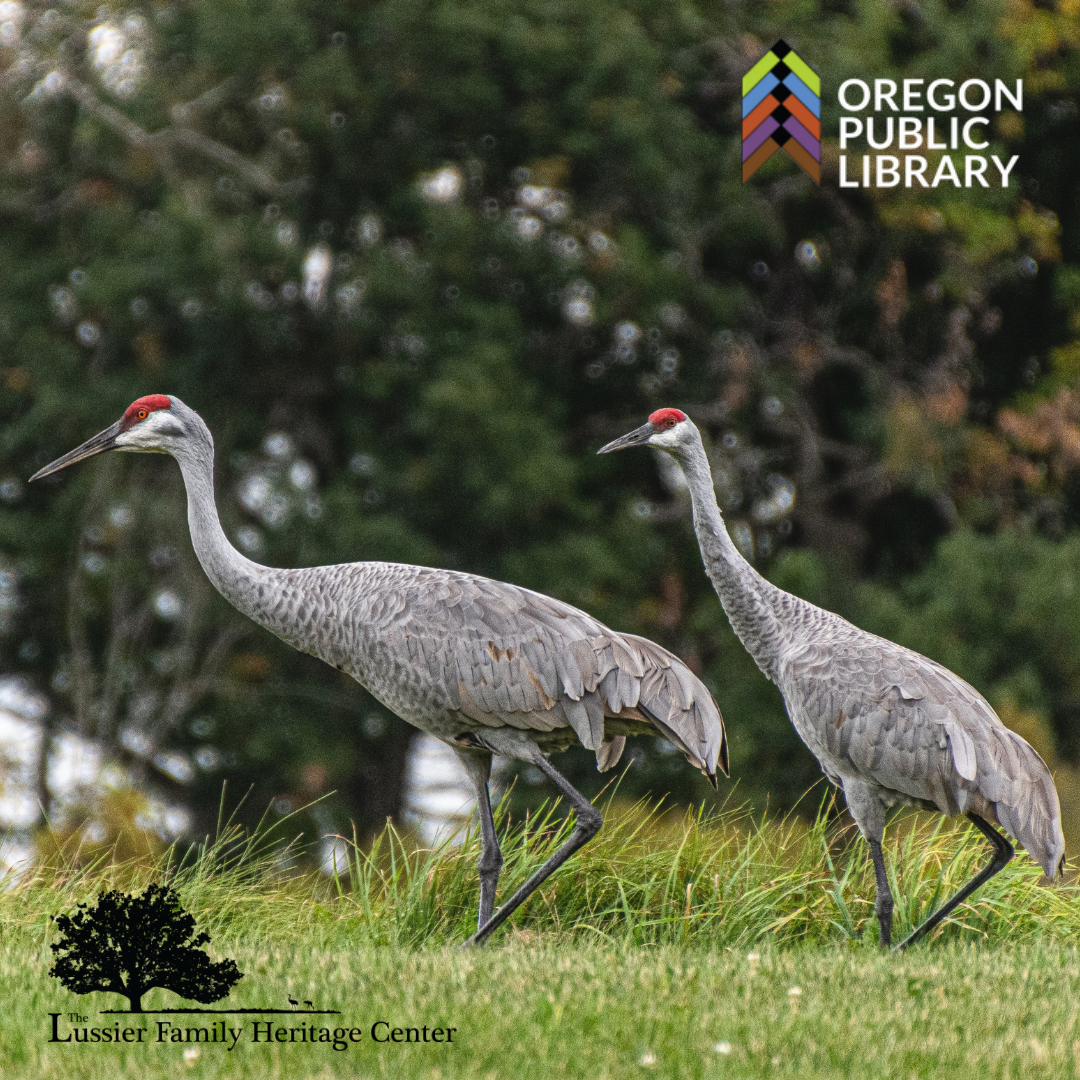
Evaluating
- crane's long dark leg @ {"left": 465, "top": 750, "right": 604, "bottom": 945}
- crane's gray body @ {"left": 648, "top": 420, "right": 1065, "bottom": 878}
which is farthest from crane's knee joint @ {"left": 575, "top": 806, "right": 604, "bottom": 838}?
crane's gray body @ {"left": 648, "top": 420, "right": 1065, "bottom": 878}

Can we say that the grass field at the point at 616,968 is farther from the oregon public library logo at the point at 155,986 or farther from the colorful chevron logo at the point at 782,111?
the colorful chevron logo at the point at 782,111

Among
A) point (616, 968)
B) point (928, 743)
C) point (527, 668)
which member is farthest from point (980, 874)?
point (527, 668)

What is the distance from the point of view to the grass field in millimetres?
4055

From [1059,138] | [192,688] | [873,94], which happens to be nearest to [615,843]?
[192,688]

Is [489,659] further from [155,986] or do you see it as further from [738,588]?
[155,986]

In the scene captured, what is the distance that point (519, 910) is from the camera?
6.30m

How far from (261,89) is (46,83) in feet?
5.77

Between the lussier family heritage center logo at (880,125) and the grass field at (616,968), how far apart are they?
6369 millimetres

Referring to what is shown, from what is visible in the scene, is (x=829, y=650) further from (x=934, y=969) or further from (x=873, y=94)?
(x=873, y=94)

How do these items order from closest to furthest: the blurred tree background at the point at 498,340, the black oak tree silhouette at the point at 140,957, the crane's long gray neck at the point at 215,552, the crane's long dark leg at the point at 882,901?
1. the black oak tree silhouette at the point at 140,957
2. the crane's long dark leg at the point at 882,901
3. the crane's long gray neck at the point at 215,552
4. the blurred tree background at the point at 498,340

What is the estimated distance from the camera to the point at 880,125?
481 inches

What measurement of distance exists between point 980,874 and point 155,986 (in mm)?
2760

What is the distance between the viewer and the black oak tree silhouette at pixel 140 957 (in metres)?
4.45

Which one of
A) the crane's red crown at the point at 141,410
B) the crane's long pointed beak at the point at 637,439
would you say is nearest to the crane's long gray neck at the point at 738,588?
the crane's long pointed beak at the point at 637,439
